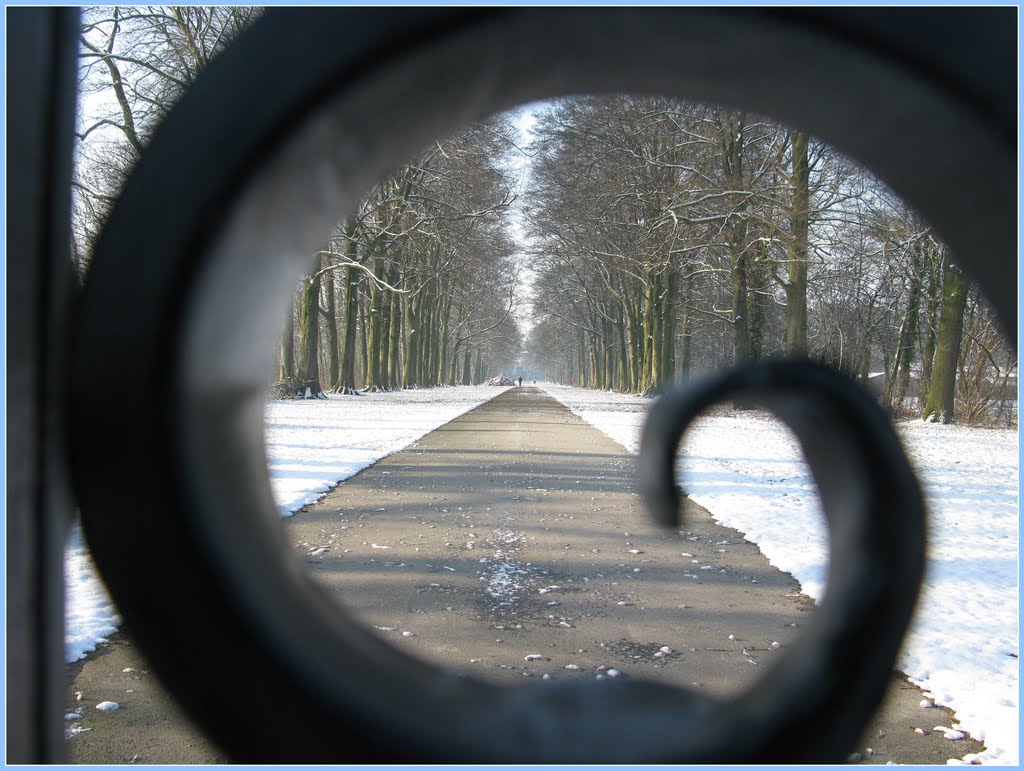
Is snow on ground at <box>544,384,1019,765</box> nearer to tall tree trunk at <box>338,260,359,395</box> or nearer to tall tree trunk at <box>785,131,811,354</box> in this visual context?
tall tree trunk at <box>785,131,811,354</box>

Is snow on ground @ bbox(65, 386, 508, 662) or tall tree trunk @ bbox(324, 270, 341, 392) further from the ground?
tall tree trunk @ bbox(324, 270, 341, 392)

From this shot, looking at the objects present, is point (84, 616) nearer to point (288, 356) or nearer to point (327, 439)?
point (327, 439)

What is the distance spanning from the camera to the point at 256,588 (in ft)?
2.11

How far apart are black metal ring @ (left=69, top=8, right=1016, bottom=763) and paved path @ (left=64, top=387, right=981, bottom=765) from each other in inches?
81.9

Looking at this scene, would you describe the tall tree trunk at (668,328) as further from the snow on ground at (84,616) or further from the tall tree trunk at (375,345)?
the snow on ground at (84,616)

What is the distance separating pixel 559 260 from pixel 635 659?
34453 mm

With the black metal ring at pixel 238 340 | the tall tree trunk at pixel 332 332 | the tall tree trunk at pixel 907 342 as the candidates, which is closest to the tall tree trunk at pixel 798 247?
the tall tree trunk at pixel 907 342

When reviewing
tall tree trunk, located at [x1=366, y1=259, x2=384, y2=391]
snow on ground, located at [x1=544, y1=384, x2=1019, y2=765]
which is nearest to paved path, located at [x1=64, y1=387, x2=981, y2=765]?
snow on ground, located at [x1=544, y1=384, x2=1019, y2=765]

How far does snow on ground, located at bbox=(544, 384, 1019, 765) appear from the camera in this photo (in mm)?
3133

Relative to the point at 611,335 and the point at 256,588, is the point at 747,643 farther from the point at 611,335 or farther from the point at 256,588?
the point at 611,335

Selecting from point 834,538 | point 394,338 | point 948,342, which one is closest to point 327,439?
point 834,538

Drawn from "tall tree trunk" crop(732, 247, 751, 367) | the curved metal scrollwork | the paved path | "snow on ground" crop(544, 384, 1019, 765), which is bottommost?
the paved path

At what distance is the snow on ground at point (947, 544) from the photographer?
313 cm

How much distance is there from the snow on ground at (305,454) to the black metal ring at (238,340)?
90mm
